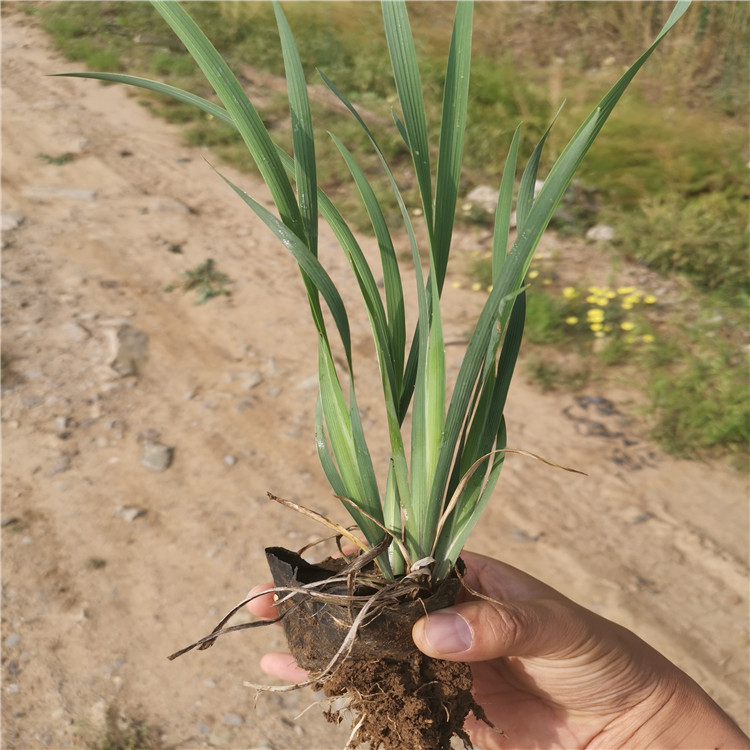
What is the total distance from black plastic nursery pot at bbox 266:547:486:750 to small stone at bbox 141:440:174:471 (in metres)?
1.46

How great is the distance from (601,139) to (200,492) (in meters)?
3.03

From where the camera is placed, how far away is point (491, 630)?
1037 millimetres

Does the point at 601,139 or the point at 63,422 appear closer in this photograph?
the point at 63,422

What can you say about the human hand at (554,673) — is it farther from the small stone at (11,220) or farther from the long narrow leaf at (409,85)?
the small stone at (11,220)

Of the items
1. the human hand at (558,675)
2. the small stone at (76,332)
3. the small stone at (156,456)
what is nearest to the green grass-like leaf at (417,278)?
the human hand at (558,675)

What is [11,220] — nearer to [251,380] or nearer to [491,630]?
[251,380]

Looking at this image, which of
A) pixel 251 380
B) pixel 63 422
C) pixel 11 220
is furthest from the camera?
pixel 11 220

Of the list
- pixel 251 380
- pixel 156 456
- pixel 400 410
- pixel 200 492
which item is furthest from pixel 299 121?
pixel 251 380

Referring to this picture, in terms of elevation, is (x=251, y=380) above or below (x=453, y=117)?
below

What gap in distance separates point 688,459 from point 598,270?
1.14 m

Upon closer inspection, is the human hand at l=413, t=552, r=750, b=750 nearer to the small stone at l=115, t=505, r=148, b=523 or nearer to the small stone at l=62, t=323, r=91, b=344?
the small stone at l=115, t=505, r=148, b=523

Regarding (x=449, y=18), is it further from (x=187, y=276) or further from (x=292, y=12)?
(x=187, y=276)

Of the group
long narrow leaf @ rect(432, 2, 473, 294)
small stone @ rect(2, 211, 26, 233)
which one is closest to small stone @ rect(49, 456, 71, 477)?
small stone @ rect(2, 211, 26, 233)

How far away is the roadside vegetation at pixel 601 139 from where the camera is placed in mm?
2881
